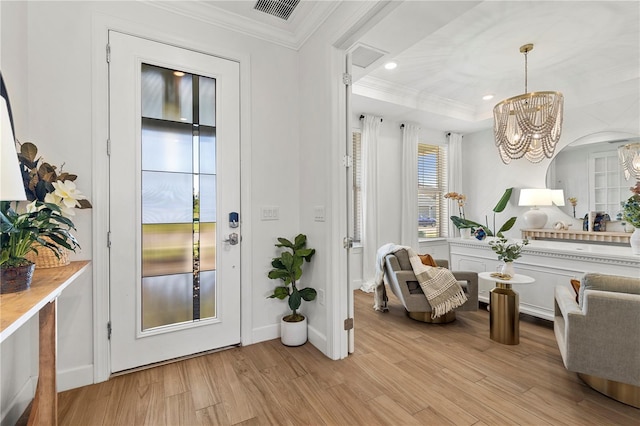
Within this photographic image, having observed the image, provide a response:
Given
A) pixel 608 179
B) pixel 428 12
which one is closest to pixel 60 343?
pixel 428 12

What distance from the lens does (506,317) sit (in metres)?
2.64

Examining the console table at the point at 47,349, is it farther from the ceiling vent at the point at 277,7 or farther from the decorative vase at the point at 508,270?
the decorative vase at the point at 508,270

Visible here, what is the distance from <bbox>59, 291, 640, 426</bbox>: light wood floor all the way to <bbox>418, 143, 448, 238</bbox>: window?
2.95 meters

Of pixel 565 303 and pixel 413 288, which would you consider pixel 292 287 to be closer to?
pixel 413 288

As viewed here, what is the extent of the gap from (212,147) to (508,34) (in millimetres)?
2969

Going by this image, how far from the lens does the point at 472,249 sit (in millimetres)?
3840

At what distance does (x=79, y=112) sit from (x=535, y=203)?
17.3ft

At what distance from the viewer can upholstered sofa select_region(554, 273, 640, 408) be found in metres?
1.71

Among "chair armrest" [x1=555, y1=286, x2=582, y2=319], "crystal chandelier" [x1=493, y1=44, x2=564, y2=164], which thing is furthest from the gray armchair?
"crystal chandelier" [x1=493, y1=44, x2=564, y2=164]

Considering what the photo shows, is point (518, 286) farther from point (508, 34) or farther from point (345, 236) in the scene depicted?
point (508, 34)

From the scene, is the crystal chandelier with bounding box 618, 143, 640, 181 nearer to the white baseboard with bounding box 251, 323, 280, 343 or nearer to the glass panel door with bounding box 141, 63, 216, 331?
the white baseboard with bounding box 251, 323, 280, 343

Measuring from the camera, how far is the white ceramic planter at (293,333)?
2559 millimetres

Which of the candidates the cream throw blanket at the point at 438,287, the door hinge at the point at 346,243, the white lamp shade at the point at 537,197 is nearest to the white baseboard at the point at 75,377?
the door hinge at the point at 346,243

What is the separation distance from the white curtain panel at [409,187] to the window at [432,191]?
341 mm
